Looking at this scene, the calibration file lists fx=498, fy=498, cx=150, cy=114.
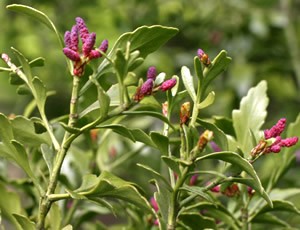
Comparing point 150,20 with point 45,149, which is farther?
point 150,20

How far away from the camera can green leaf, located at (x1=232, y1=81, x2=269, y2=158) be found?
450 millimetres

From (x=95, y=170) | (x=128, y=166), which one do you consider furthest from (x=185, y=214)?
(x=128, y=166)

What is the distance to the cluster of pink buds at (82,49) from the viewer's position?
0.36 meters

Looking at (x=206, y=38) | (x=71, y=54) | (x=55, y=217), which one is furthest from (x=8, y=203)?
(x=206, y=38)

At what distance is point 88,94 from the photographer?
453 millimetres

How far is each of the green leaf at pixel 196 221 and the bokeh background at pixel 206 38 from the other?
0.83 meters

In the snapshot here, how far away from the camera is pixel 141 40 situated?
375 mm

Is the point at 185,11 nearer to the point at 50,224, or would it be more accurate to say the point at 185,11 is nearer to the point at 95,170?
the point at 95,170

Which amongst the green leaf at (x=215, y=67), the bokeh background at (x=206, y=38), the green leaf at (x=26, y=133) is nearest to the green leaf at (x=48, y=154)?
the green leaf at (x=26, y=133)

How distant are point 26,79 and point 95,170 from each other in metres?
0.20

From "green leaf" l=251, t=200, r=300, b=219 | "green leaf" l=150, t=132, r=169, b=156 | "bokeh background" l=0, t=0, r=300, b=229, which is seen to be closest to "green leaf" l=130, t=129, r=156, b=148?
"green leaf" l=150, t=132, r=169, b=156

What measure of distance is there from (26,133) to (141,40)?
0.13 m

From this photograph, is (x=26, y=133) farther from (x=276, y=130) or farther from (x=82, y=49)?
(x=276, y=130)

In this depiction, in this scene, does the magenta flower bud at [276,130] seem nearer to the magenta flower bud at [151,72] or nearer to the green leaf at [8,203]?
the magenta flower bud at [151,72]
